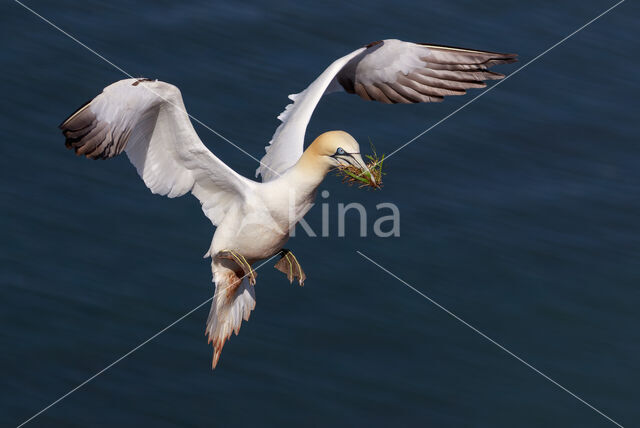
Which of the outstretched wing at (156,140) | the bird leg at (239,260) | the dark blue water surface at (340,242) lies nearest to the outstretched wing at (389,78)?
the outstretched wing at (156,140)

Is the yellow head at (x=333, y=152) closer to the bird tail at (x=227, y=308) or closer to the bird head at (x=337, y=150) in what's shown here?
the bird head at (x=337, y=150)

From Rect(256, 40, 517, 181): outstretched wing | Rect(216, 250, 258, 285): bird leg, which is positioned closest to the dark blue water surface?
Rect(216, 250, 258, 285): bird leg

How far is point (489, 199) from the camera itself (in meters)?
13.8

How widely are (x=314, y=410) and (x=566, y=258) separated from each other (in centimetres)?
339

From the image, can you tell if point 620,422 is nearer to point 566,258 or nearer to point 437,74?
point 566,258

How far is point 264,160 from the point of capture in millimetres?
10531

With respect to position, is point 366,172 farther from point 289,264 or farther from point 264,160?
point 264,160

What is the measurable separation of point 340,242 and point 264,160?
282 cm

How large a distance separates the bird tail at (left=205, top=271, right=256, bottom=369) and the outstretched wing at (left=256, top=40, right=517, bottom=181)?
92 cm

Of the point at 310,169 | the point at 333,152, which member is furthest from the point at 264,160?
the point at 333,152

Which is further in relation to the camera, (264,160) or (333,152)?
(264,160)

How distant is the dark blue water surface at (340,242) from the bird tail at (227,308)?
1.47 meters

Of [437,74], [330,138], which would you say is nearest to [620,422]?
[437,74]

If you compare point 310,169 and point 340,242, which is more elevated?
point 310,169
